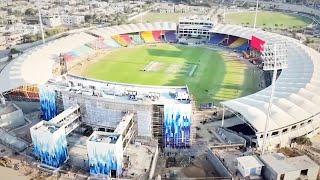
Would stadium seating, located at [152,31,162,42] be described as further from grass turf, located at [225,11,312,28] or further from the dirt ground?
the dirt ground

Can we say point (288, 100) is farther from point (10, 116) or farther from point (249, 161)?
point (10, 116)

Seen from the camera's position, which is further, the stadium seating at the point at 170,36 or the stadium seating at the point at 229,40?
the stadium seating at the point at 170,36

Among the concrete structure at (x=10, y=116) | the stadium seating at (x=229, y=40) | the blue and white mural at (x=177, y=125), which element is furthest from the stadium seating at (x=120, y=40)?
the blue and white mural at (x=177, y=125)

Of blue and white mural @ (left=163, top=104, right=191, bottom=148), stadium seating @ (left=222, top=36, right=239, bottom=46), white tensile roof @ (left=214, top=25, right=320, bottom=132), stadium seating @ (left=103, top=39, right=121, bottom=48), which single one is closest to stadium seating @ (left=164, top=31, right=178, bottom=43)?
stadium seating @ (left=222, top=36, right=239, bottom=46)

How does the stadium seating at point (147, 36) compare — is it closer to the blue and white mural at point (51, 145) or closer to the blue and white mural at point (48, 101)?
the blue and white mural at point (48, 101)

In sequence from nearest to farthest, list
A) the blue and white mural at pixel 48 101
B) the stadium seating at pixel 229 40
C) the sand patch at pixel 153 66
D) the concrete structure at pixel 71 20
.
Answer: the blue and white mural at pixel 48 101, the sand patch at pixel 153 66, the stadium seating at pixel 229 40, the concrete structure at pixel 71 20

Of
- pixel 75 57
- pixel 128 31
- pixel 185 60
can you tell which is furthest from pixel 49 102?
pixel 128 31

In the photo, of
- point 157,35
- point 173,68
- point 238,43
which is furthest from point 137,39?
point 238,43
